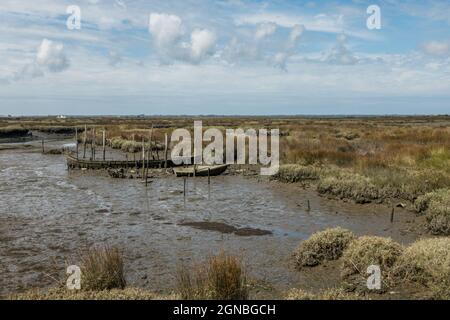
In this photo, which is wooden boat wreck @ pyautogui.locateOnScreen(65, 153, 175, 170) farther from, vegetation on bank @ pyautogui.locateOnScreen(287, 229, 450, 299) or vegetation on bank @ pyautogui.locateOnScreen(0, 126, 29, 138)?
vegetation on bank @ pyautogui.locateOnScreen(0, 126, 29, 138)

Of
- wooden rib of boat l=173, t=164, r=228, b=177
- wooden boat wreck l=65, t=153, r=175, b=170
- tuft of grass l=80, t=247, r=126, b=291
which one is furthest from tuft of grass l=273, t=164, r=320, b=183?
tuft of grass l=80, t=247, r=126, b=291

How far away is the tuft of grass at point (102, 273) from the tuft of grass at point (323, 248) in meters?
4.68

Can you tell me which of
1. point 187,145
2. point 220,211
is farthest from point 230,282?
point 187,145

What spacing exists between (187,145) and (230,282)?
110ft

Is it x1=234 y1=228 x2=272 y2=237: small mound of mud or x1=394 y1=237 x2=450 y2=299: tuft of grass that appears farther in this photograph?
x1=234 y1=228 x2=272 y2=237: small mound of mud

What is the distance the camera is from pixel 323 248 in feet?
37.1

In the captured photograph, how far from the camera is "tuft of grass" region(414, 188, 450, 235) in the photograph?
13.8m

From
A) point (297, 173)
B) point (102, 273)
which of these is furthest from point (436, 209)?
point (102, 273)

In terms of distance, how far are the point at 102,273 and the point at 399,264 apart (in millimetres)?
6235

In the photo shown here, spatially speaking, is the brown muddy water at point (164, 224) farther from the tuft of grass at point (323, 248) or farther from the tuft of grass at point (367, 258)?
the tuft of grass at point (367, 258)

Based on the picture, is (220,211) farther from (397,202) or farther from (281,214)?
(397,202)

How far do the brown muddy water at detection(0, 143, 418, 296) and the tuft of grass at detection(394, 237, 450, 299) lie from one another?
2088mm

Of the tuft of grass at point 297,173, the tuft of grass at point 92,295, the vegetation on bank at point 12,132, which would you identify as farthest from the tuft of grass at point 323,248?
the vegetation on bank at point 12,132
